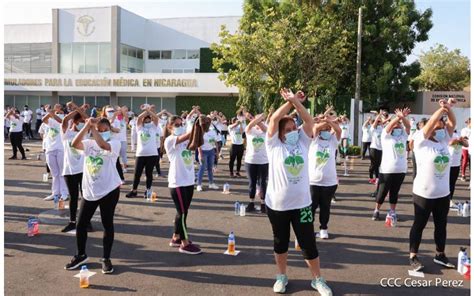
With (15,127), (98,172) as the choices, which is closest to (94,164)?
(98,172)

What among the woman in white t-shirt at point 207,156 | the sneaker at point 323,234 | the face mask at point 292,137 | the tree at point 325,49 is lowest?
the sneaker at point 323,234

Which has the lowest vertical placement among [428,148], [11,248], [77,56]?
[11,248]

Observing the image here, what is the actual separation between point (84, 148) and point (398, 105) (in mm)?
26167

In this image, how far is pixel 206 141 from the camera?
38.2 ft

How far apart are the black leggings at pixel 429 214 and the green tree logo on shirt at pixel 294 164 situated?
2.04 meters

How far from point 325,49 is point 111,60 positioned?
21.9m

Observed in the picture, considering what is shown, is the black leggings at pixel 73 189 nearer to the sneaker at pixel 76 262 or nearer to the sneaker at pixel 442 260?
the sneaker at pixel 76 262

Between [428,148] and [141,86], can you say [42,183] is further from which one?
[141,86]

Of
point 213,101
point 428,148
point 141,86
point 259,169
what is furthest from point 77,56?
point 428,148

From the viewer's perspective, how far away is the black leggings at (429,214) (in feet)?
19.0

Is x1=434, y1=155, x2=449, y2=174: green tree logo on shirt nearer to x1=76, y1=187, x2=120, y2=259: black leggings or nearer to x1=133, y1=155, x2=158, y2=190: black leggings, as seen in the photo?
x1=76, y1=187, x2=120, y2=259: black leggings

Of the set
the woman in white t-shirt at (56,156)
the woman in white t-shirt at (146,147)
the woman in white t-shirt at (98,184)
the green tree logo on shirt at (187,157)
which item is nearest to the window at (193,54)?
the woman in white t-shirt at (146,147)

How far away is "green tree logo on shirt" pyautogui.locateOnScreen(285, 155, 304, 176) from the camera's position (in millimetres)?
4863

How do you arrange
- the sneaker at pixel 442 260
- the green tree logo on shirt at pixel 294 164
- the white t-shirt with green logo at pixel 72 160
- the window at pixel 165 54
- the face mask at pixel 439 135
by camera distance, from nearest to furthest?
the green tree logo on shirt at pixel 294 164 < the face mask at pixel 439 135 < the sneaker at pixel 442 260 < the white t-shirt with green logo at pixel 72 160 < the window at pixel 165 54
